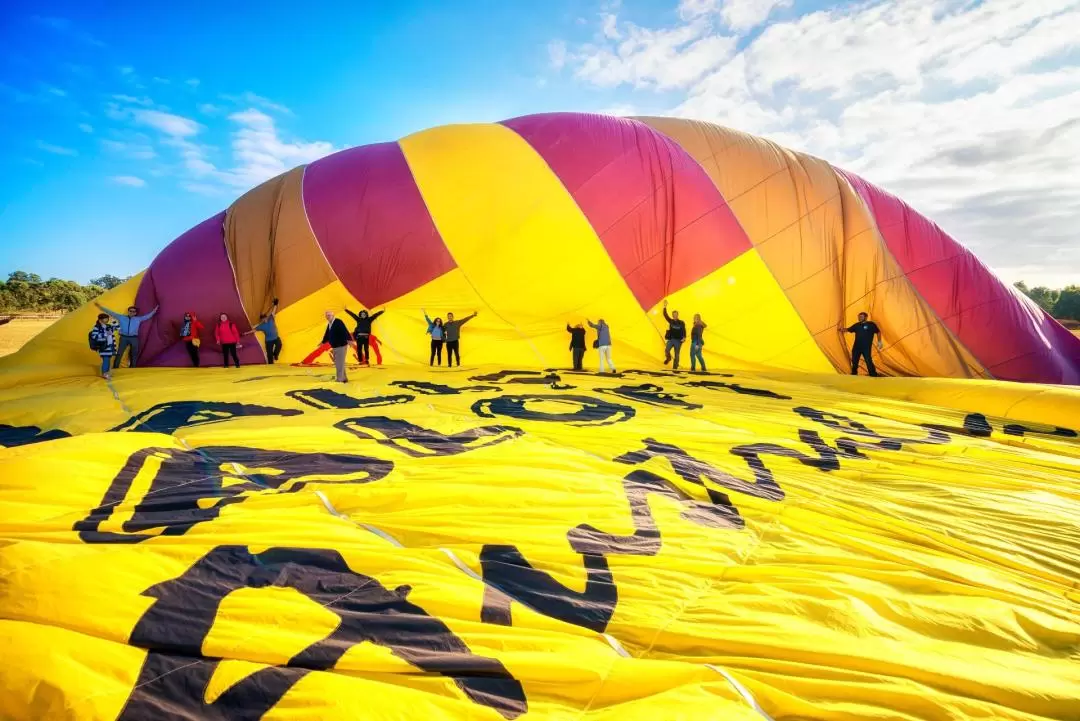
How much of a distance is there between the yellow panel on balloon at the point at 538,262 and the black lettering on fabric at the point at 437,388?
7.65ft

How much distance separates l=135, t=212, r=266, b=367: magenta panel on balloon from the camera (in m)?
7.95

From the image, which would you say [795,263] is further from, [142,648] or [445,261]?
[142,648]

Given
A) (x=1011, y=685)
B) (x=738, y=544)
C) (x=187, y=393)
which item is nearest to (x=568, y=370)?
(x=187, y=393)

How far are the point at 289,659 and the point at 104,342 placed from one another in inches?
295

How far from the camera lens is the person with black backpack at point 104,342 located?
6895 millimetres

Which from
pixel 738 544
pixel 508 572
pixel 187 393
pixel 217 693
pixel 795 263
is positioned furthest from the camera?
pixel 795 263

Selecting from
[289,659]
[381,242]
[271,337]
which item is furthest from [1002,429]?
[271,337]

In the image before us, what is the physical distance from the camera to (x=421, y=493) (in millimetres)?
2486

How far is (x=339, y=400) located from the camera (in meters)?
5.04

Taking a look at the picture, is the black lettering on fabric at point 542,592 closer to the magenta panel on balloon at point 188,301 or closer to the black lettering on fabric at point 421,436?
the black lettering on fabric at point 421,436

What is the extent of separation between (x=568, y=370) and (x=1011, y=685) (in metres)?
6.37

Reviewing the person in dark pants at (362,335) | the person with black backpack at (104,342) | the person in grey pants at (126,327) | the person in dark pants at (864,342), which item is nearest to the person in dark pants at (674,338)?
the person in dark pants at (864,342)

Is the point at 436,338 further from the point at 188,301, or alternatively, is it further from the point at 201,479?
the point at 201,479

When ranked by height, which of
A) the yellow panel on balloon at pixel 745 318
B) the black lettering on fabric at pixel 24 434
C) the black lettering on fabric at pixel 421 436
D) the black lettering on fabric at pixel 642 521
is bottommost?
the black lettering on fabric at pixel 642 521
